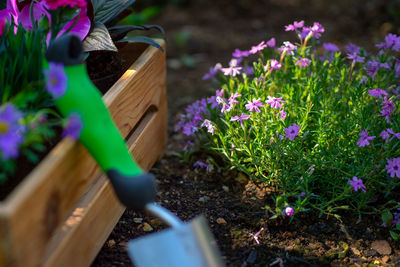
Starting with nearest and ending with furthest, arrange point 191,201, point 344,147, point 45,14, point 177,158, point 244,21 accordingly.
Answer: point 45,14, point 344,147, point 191,201, point 177,158, point 244,21

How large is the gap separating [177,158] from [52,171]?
41.4 inches

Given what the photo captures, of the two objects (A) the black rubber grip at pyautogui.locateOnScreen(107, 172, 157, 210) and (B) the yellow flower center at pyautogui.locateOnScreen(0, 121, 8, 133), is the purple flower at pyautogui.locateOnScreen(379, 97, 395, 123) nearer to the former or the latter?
(A) the black rubber grip at pyautogui.locateOnScreen(107, 172, 157, 210)

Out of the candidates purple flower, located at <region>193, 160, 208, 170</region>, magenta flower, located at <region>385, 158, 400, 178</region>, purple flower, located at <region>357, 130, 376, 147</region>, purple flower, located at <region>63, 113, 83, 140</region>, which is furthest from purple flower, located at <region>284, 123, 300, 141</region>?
purple flower, located at <region>63, 113, 83, 140</region>

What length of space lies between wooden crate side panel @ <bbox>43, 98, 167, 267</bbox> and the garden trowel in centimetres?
20

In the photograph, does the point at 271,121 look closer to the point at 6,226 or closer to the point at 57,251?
the point at 57,251

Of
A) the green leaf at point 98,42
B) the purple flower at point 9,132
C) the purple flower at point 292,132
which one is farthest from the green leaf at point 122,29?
the purple flower at point 9,132

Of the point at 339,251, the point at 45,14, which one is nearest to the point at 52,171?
the point at 45,14

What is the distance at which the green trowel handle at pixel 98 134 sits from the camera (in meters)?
1.14

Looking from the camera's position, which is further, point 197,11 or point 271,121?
point 197,11

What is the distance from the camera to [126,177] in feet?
3.73

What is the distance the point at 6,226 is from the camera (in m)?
0.96

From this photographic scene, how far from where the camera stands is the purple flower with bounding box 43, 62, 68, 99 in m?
1.10

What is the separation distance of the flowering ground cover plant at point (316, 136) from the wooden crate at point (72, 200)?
27 centimetres

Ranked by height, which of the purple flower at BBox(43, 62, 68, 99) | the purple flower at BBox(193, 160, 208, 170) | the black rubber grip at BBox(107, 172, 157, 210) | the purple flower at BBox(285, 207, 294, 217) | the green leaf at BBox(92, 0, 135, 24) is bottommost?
the purple flower at BBox(193, 160, 208, 170)
